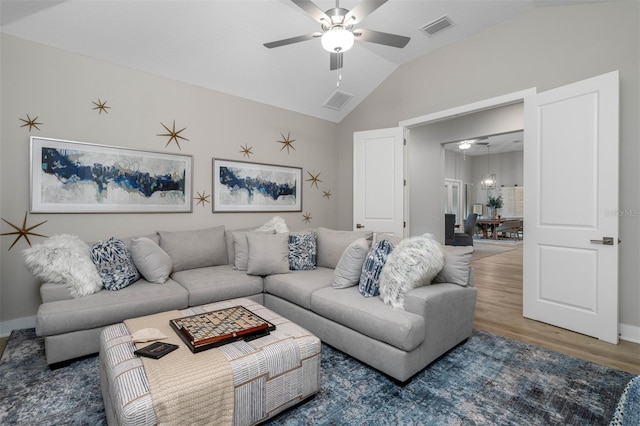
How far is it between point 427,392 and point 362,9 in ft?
8.43

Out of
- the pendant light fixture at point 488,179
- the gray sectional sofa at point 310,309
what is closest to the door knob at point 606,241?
the gray sectional sofa at point 310,309

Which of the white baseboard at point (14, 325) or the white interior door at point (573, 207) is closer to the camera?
the white interior door at point (573, 207)

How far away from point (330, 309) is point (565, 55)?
3307 millimetres

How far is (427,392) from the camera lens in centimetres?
186

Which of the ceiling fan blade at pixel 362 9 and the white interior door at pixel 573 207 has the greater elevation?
the ceiling fan blade at pixel 362 9

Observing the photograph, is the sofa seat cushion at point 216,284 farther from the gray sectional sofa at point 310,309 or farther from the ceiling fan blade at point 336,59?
the ceiling fan blade at point 336,59

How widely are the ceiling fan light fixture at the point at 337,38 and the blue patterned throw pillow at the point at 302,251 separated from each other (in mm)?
1995

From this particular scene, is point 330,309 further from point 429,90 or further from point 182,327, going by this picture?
point 429,90

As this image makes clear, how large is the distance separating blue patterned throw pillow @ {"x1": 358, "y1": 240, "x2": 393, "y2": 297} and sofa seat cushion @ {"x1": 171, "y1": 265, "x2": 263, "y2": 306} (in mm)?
1207

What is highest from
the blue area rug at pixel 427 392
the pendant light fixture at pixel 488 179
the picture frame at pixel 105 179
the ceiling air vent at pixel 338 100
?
the ceiling air vent at pixel 338 100

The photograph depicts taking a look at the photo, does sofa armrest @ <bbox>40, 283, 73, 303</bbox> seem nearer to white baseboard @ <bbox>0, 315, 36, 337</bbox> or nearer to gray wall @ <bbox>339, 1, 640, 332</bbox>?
white baseboard @ <bbox>0, 315, 36, 337</bbox>

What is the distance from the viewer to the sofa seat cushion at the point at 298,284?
2.64 meters

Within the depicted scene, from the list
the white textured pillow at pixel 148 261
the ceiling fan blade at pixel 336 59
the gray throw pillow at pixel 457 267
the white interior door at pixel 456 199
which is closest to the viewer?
the gray throw pillow at pixel 457 267

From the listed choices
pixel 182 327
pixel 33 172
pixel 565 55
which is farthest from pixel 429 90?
pixel 33 172
